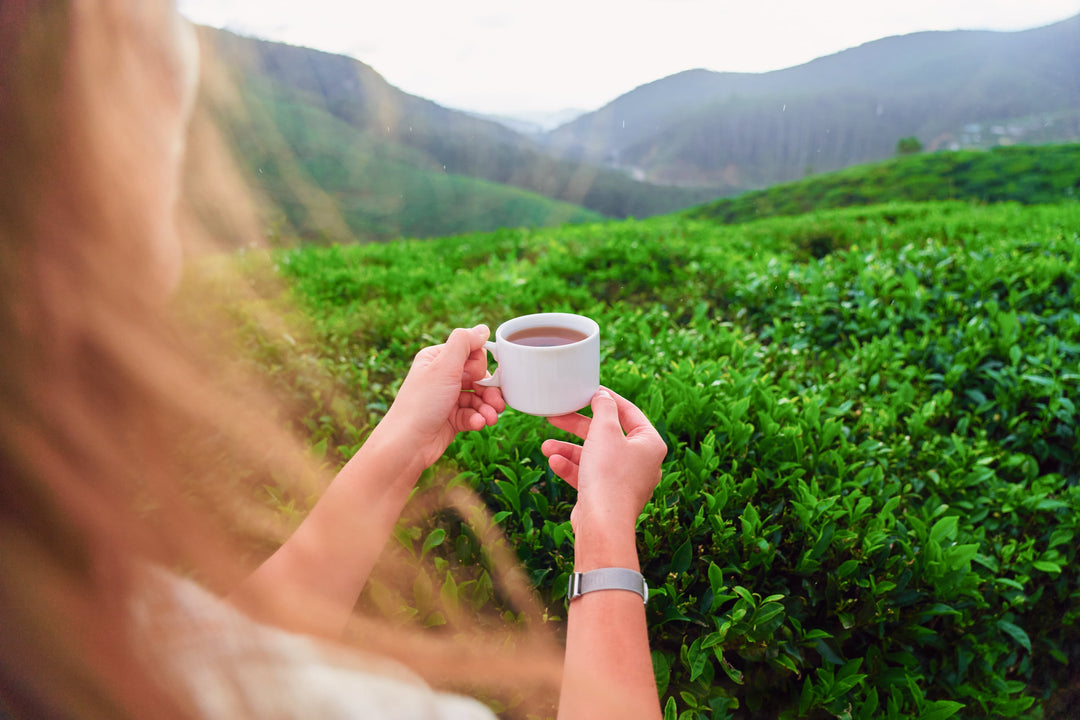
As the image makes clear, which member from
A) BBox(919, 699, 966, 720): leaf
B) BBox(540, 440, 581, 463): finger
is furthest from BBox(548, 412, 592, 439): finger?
BBox(919, 699, 966, 720): leaf

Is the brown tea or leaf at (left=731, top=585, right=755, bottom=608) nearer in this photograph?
leaf at (left=731, top=585, right=755, bottom=608)

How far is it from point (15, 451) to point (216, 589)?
0.41 meters

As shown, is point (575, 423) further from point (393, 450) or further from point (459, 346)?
point (393, 450)

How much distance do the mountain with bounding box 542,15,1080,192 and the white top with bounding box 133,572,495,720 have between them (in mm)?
25868

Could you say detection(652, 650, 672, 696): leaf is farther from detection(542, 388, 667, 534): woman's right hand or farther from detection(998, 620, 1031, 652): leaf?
detection(998, 620, 1031, 652): leaf

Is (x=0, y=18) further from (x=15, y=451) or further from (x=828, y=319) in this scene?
(x=828, y=319)

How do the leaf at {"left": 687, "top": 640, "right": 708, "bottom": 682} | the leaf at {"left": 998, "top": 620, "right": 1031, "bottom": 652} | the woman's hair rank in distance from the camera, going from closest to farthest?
the woman's hair
the leaf at {"left": 687, "top": 640, "right": 708, "bottom": 682}
the leaf at {"left": 998, "top": 620, "right": 1031, "bottom": 652}

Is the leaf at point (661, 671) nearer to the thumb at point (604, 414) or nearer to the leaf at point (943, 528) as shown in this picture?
the thumb at point (604, 414)

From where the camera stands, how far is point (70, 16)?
33.4 inches

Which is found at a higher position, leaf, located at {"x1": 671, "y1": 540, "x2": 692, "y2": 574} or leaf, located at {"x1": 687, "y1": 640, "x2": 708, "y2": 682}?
leaf, located at {"x1": 671, "y1": 540, "x2": 692, "y2": 574}

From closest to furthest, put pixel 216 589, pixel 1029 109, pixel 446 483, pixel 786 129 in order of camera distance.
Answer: pixel 216 589 < pixel 446 483 < pixel 786 129 < pixel 1029 109

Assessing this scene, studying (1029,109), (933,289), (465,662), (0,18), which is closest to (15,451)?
(0,18)

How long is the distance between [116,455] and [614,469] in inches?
41.6

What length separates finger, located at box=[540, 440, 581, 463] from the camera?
1.88 metres
